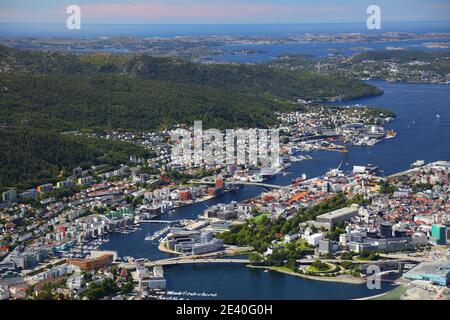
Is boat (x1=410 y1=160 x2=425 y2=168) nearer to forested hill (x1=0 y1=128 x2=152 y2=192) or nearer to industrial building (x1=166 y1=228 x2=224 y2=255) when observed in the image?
forested hill (x1=0 y1=128 x2=152 y2=192)

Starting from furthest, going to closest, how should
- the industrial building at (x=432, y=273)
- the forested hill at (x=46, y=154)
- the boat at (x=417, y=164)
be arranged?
the boat at (x=417, y=164)
the forested hill at (x=46, y=154)
the industrial building at (x=432, y=273)

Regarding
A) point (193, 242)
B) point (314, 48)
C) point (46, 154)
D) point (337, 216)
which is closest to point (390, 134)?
point (46, 154)

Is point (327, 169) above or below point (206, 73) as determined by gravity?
below

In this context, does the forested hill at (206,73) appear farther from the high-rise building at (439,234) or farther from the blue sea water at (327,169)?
the high-rise building at (439,234)

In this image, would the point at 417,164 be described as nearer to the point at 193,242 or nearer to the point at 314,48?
the point at 193,242

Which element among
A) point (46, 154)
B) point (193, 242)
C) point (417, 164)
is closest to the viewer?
point (193, 242)

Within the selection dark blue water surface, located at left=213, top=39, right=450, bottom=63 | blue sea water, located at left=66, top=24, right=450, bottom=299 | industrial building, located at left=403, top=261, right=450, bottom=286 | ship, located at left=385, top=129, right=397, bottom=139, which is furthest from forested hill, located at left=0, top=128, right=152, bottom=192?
dark blue water surface, located at left=213, top=39, right=450, bottom=63

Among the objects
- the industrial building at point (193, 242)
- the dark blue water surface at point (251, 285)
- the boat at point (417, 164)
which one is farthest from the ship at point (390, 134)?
the dark blue water surface at point (251, 285)

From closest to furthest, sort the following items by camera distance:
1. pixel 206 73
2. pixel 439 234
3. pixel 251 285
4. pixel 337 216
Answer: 1. pixel 251 285
2. pixel 439 234
3. pixel 337 216
4. pixel 206 73

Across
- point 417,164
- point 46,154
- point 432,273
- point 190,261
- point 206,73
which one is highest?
point 206,73
